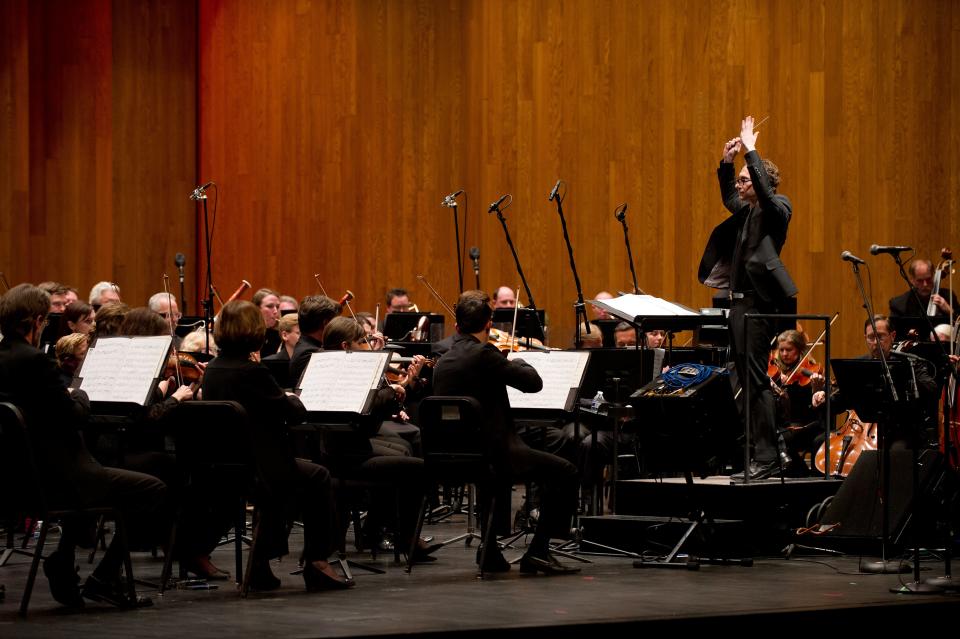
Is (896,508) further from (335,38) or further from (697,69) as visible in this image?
(335,38)

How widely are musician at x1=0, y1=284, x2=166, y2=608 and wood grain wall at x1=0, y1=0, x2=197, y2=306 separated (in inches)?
283

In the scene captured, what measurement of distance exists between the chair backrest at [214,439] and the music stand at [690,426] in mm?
1874

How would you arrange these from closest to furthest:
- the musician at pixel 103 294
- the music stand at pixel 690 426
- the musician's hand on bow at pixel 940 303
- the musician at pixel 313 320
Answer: the music stand at pixel 690 426 < the musician at pixel 313 320 < the musician's hand on bow at pixel 940 303 < the musician at pixel 103 294

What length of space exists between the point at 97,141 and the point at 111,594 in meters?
8.05

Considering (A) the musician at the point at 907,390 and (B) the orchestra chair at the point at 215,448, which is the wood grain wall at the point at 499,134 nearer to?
(A) the musician at the point at 907,390

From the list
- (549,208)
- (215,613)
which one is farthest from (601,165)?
(215,613)

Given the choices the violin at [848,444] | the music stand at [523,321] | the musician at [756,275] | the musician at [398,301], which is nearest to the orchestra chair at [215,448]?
the musician at [756,275]

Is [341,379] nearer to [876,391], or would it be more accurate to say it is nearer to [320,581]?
[320,581]

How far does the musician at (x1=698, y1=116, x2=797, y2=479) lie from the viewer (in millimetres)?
6625

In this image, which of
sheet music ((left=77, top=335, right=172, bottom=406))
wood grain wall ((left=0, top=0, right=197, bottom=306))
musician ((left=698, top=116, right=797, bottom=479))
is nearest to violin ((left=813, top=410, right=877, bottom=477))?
musician ((left=698, top=116, right=797, bottom=479))

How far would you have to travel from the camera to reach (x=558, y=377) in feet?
21.2

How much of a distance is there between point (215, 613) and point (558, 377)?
2138 millimetres

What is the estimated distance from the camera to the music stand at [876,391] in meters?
5.87

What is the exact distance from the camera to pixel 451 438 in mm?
6027
